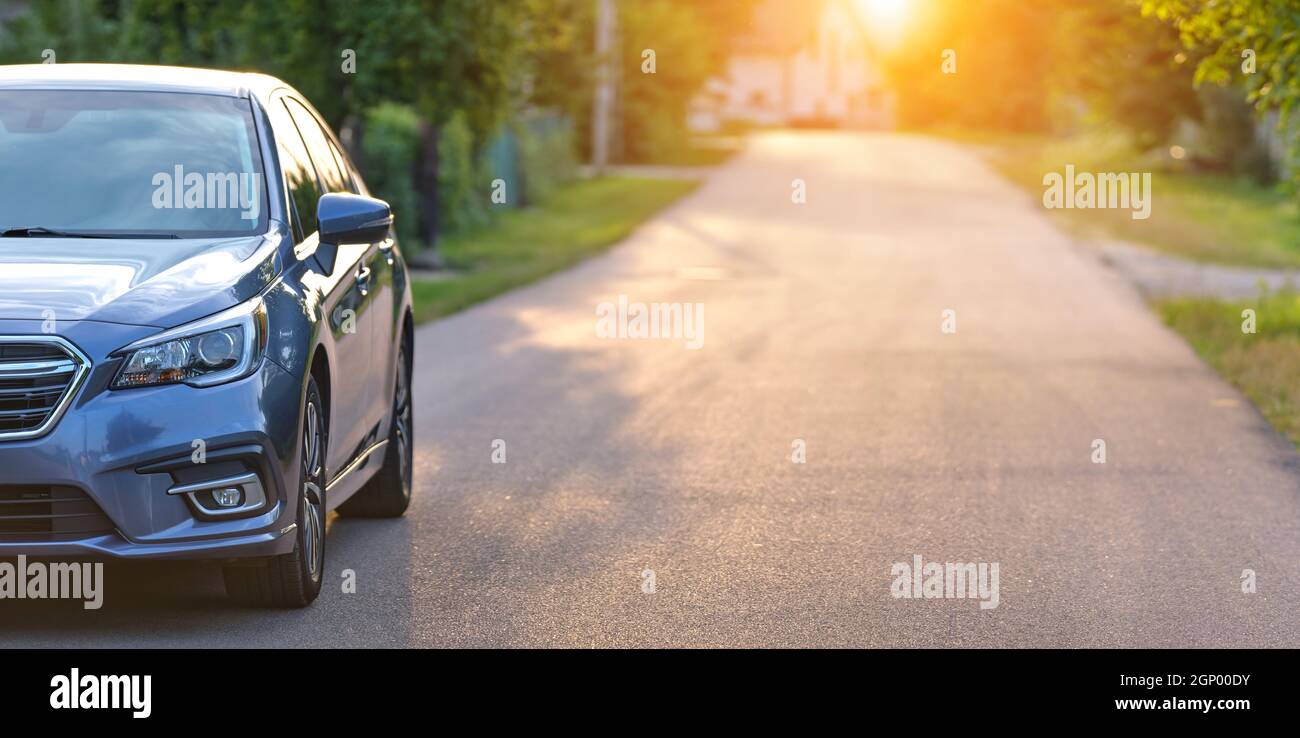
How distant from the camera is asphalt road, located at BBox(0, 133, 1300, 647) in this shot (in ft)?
21.3

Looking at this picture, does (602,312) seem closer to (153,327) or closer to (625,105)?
(153,327)

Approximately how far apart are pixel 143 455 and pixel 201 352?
0.37 meters

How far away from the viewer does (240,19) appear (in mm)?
21750

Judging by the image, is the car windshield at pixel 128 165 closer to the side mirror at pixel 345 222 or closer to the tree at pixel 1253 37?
the side mirror at pixel 345 222

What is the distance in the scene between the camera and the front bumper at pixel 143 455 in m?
5.75

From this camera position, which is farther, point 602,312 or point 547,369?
point 602,312

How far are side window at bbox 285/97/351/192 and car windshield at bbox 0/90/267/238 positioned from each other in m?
0.57

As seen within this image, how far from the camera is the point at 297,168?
7.39m

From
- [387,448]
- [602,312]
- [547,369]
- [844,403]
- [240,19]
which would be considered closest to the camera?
[387,448]

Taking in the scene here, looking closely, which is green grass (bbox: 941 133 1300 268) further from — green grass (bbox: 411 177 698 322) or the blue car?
the blue car

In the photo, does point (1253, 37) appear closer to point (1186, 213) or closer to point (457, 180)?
point (457, 180)

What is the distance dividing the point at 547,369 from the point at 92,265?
25.7 ft

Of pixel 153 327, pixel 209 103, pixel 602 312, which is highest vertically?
pixel 209 103
